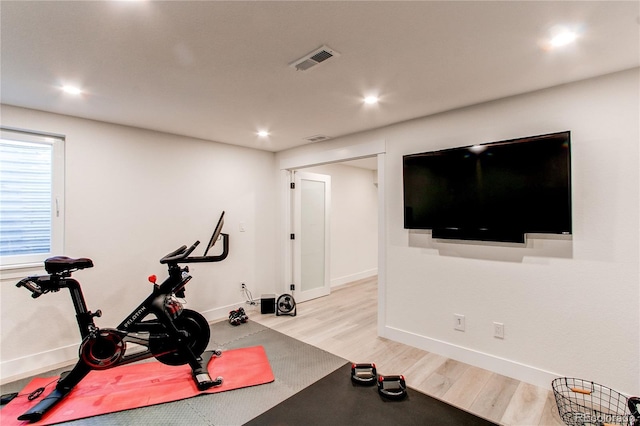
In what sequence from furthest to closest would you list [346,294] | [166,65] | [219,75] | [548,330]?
[346,294] → [548,330] → [219,75] → [166,65]

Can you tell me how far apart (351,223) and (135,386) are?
14.7 feet

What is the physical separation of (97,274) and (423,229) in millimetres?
3355

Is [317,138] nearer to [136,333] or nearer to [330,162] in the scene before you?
[330,162]

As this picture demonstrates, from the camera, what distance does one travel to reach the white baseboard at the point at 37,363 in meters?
2.54

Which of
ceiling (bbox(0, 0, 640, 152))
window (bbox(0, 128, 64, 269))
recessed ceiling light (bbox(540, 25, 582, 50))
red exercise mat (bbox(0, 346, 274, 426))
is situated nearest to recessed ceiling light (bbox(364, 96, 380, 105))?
ceiling (bbox(0, 0, 640, 152))

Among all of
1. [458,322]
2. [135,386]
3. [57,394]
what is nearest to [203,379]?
[135,386]

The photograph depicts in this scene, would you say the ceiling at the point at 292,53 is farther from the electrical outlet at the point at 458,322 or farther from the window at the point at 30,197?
the electrical outlet at the point at 458,322

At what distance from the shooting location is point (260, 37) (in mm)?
1635

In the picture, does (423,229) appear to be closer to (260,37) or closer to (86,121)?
(260,37)

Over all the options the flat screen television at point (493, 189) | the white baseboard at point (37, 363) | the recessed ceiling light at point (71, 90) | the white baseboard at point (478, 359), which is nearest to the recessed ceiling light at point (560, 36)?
the flat screen television at point (493, 189)

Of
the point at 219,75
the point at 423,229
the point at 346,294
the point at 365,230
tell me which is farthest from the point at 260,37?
the point at 365,230

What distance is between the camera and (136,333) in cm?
252

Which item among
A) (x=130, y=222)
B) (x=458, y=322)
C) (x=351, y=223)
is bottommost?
(x=458, y=322)

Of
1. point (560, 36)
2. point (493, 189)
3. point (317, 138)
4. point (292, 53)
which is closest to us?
point (560, 36)
